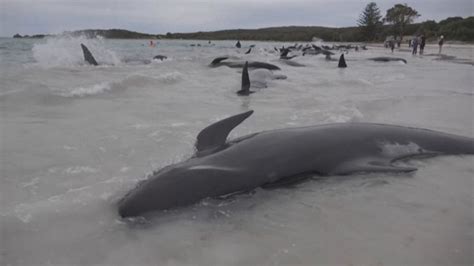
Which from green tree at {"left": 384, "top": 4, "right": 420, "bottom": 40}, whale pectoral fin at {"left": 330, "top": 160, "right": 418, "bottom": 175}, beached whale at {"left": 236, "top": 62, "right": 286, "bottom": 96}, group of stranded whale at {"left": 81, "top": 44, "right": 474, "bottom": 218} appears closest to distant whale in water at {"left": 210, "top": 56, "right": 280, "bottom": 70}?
beached whale at {"left": 236, "top": 62, "right": 286, "bottom": 96}

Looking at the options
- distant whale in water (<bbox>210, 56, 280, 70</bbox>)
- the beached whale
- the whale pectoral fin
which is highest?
the whale pectoral fin

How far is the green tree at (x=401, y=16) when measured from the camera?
8100 centimetres

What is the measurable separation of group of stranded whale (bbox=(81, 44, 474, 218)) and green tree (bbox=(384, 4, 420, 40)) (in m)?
82.1

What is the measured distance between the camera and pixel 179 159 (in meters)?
4.41

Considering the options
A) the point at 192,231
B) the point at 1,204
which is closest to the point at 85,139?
the point at 1,204

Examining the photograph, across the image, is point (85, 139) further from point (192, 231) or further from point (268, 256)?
point (268, 256)

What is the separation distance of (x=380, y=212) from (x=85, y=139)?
12.2 ft

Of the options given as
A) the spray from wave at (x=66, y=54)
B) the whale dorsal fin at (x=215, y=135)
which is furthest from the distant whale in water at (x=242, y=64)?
the whale dorsal fin at (x=215, y=135)

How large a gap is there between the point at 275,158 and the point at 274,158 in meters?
0.01

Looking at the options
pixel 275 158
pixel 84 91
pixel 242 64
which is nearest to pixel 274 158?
pixel 275 158

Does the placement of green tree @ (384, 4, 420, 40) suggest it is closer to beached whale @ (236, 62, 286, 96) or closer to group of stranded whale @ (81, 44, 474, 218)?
beached whale @ (236, 62, 286, 96)

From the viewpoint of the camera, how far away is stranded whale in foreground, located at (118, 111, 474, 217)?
325 cm

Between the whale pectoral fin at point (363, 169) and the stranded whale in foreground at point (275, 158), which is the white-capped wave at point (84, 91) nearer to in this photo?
the stranded whale in foreground at point (275, 158)

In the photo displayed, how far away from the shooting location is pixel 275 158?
375 centimetres
